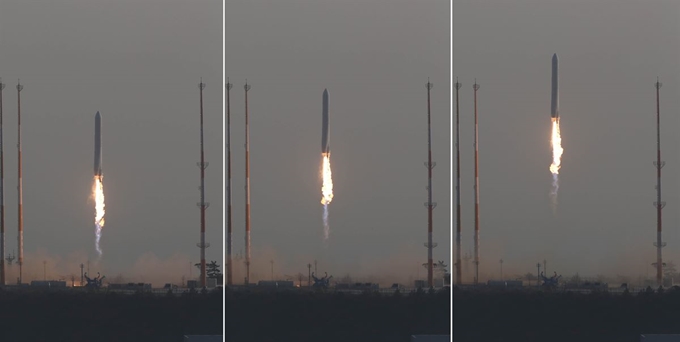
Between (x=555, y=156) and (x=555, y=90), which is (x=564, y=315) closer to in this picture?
(x=555, y=156)

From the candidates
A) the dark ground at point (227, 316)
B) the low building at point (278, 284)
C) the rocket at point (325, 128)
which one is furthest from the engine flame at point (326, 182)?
the dark ground at point (227, 316)

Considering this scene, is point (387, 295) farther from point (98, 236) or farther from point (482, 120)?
point (98, 236)

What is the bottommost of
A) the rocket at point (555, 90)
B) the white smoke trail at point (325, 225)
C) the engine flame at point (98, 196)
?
the white smoke trail at point (325, 225)

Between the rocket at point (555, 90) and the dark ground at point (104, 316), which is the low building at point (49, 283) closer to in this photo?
the dark ground at point (104, 316)

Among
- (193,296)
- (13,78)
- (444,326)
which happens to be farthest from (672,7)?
(13,78)

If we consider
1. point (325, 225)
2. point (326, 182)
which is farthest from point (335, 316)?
point (326, 182)

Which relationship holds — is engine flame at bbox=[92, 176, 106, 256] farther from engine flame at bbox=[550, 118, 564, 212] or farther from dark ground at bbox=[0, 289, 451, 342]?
engine flame at bbox=[550, 118, 564, 212]

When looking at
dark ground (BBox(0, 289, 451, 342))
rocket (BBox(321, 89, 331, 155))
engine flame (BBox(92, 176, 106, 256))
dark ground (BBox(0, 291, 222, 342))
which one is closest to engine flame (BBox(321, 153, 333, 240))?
rocket (BBox(321, 89, 331, 155))
